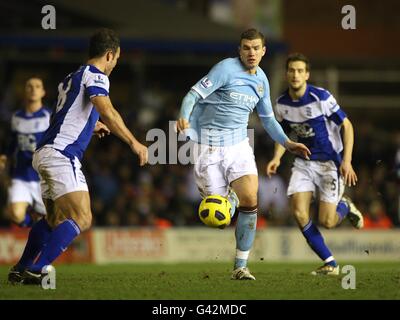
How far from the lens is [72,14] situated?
22.2 m

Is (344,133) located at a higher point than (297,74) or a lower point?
lower

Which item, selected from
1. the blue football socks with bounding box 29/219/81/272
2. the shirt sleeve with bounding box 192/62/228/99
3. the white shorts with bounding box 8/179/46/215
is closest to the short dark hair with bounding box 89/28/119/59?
the shirt sleeve with bounding box 192/62/228/99

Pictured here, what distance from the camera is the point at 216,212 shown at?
9898 mm

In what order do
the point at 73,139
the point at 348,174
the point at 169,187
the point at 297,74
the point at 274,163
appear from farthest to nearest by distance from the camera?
the point at 169,187
the point at 274,163
the point at 297,74
the point at 348,174
the point at 73,139

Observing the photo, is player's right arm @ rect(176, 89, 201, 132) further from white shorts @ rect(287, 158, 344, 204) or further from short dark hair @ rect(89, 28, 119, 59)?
white shorts @ rect(287, 158, 344, 204)

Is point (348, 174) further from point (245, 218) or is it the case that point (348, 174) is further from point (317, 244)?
point (245, 218)

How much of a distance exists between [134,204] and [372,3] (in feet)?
35.1

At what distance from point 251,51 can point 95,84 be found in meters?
1.98

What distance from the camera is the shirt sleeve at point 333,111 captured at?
11.9 metres

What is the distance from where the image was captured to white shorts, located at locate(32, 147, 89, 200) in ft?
29.9

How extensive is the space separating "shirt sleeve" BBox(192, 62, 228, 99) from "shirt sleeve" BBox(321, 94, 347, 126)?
6.71 ft

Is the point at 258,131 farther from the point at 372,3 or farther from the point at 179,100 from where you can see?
the point at 372,3

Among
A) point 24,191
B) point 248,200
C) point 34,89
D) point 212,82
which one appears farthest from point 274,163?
point 24,191

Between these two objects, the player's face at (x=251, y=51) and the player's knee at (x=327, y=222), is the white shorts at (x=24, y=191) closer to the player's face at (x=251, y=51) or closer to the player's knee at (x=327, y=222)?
the player's knee at (x=327, y=222)
